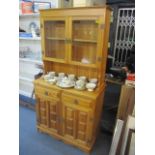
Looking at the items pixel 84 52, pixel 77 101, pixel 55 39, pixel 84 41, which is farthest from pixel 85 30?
pixel 77 101

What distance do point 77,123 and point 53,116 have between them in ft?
1.19

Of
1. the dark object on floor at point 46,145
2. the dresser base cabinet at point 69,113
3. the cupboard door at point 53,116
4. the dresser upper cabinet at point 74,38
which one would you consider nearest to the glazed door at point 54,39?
the dresser upper cabinet at point 74,38

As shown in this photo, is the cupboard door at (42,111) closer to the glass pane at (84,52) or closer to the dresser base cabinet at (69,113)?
the dresser base cabinet at (69,113)

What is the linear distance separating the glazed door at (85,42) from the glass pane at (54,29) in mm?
220

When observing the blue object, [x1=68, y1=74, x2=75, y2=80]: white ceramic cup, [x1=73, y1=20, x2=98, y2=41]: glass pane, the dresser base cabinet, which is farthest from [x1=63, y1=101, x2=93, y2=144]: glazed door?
the blue object

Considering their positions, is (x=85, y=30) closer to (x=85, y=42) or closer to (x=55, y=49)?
(x=85, y=42)

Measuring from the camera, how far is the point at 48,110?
6.77 ft

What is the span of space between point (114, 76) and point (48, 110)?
1.14 m

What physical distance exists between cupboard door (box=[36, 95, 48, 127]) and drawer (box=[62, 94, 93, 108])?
32cm

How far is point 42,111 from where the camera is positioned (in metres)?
2.13

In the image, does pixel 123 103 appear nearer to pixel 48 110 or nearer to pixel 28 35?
pixel 48 110

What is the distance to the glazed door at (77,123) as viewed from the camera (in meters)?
1.80

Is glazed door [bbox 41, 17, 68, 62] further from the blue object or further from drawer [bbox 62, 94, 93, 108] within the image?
the blue object
